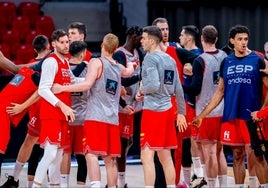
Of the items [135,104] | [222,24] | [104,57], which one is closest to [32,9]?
[222,24]

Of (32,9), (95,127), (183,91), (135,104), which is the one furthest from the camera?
(32,9)

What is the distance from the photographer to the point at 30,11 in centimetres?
1722

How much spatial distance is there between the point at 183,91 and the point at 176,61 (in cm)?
51

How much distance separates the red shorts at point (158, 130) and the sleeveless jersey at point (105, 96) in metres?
0.35

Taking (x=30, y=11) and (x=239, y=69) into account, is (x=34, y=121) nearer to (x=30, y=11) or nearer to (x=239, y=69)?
(x=239, y=69)

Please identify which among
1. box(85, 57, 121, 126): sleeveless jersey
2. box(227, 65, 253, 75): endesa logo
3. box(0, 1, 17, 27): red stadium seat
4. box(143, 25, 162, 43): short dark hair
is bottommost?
box(85, 57, 121, 126): sleeveless jersey

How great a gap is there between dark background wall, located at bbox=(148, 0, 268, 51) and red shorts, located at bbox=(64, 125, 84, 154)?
7.50 meters

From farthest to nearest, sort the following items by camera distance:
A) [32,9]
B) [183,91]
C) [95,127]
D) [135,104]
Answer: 1. [32,9]
2. [135,104]
3. [183,91]
4. [95,127]

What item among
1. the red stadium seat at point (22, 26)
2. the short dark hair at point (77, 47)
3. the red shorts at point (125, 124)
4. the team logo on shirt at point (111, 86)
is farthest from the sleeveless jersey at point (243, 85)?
the red stadium seat at point (22, 26)

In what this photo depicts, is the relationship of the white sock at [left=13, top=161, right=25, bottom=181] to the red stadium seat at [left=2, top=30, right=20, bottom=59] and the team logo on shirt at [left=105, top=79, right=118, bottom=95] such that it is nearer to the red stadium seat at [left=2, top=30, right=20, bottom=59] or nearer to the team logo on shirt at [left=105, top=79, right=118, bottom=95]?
the team logo on shirt at [left=105, top=79, right=118, bottom=95]

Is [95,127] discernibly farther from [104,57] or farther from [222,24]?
[222,24]

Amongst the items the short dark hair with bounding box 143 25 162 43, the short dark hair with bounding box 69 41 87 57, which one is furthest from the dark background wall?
the short dark hair with bounding box 143 25 162 43

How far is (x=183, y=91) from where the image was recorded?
995 cm

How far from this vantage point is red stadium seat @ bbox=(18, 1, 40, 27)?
17156 millimetres
